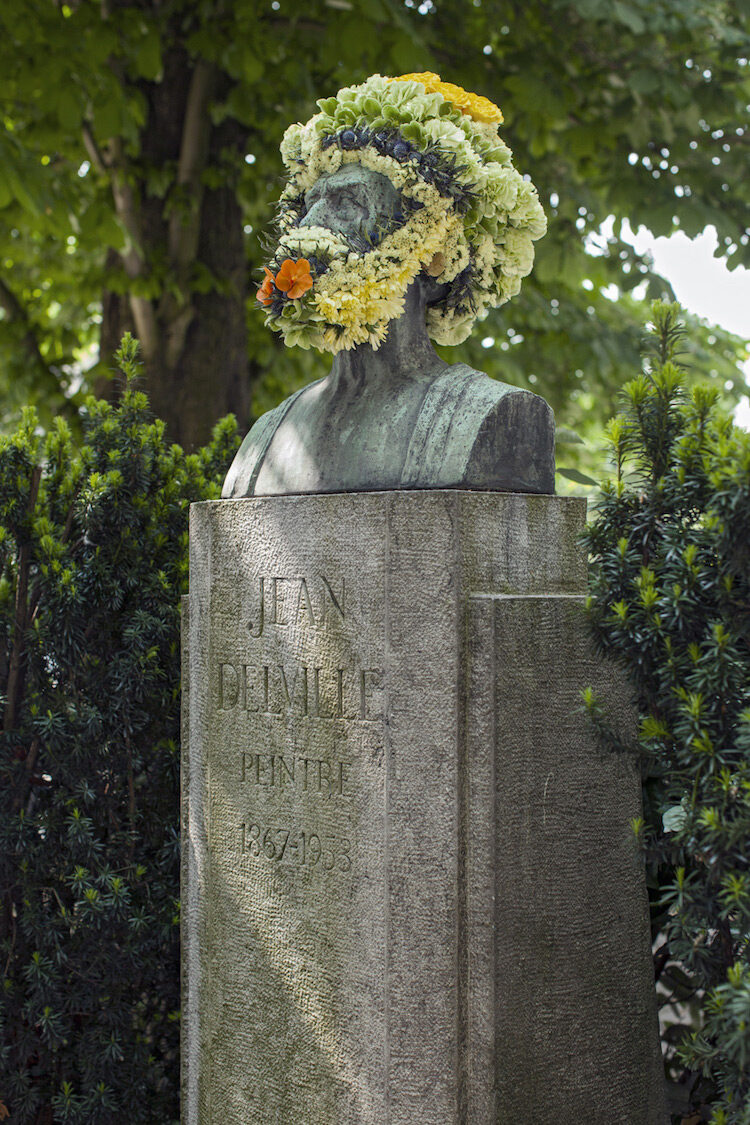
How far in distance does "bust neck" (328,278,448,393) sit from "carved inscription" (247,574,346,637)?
0.56 meters

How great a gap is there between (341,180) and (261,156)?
466 cm

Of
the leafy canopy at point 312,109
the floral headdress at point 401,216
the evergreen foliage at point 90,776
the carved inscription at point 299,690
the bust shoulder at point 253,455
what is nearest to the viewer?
the carved inscription at point 299,690

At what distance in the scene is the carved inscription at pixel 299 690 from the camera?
2.58 meters

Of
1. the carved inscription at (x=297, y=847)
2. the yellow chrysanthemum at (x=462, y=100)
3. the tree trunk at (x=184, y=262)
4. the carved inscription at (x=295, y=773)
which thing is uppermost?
the tree trunk at (x=184, y=262)

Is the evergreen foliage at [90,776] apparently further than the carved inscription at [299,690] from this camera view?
Yes

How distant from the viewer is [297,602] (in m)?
2.77

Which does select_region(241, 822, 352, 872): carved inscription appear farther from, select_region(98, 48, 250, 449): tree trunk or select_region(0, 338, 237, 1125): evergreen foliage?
select_region(98, 48, 250, 449): tree trunk

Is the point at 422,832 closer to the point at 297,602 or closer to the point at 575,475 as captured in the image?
the point at 297,602

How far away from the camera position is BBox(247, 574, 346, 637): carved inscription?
2.66 m

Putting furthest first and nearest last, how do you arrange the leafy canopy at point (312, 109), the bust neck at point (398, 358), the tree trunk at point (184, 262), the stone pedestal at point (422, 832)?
the tree trunk at point (184, 262), the leafy canopy at point (312, 109), the bust neck at point (398, 358), the stone pedestal at point (422, 832)

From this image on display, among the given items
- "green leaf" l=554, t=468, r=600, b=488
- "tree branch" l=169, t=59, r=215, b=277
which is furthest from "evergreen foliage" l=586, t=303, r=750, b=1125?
"tree branch" l=169, t=59, r=215, b=277

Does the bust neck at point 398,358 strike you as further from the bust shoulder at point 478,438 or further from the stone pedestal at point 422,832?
the stone pedestal at point 422,832

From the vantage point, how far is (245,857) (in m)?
2.91

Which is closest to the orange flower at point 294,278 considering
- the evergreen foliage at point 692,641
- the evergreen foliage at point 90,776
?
the evergreen foliage at point 692,641
